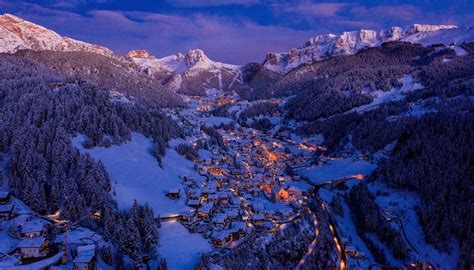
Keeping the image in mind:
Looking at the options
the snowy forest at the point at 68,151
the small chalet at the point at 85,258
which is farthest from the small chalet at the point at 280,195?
the small chalet at the point at 85,258

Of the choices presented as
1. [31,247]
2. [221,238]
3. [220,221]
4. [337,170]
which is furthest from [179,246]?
[337,170]

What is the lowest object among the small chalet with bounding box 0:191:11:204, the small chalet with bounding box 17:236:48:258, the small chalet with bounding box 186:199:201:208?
the small chalet with bounding box 186:199:201:208

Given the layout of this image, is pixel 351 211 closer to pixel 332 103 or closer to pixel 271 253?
pixel 271 253

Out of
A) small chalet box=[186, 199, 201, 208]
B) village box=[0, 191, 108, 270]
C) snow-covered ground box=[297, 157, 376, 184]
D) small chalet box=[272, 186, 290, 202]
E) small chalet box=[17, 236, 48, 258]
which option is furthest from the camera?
snow-covered ground box=[297, 157, 376, 184]

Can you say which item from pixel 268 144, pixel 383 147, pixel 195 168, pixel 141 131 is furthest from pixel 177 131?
pixel 383 147

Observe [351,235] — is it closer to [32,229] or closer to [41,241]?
→ [41,241]

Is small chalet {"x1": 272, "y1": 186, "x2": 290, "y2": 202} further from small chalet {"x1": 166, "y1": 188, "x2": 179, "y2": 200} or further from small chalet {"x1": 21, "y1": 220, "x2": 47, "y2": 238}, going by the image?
small chalet {"x1": 21, "y1": 220, "x2": 47, "y2": 238}

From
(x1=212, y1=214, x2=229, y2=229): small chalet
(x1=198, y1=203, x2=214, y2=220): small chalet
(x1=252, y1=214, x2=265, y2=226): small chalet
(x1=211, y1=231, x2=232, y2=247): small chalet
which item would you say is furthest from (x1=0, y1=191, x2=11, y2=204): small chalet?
(x1=252, y1=214, x2=265, y2=226): small chalet
